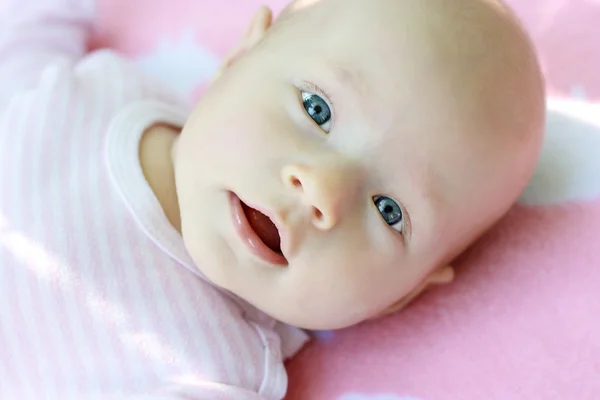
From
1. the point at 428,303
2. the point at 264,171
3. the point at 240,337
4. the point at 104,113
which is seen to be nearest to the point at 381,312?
the point at 428,303

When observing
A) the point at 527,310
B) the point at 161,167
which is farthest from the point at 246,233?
the point at 527,310

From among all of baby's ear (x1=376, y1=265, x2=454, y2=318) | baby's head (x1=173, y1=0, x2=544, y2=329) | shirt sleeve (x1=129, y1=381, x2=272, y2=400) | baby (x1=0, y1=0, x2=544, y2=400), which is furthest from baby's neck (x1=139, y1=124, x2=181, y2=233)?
baby's ear (x1=376, y1=265, x2=454, y2=318)

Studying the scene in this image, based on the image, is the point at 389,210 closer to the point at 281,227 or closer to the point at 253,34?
the point at 281,227

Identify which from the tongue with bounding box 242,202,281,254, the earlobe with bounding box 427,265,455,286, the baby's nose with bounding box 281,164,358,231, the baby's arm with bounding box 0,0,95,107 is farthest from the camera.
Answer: the baby's arm with bounding box 0,0,95,107

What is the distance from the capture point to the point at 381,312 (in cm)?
100

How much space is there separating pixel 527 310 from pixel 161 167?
56 centimetres

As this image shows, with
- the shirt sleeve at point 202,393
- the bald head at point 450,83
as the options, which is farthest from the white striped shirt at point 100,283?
the bald head at point 450,83

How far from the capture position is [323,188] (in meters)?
0.79

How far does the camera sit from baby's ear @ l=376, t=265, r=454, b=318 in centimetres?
99

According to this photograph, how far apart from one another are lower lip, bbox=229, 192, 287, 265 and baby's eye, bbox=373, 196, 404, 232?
147 millimetres

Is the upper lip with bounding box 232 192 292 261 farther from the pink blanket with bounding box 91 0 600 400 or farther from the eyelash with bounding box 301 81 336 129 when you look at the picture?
the pink blanket with bounding box 91 0 600 400

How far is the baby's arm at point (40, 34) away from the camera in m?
1.29

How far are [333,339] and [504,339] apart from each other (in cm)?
27

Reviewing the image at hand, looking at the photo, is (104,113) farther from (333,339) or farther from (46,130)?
(333,339)
